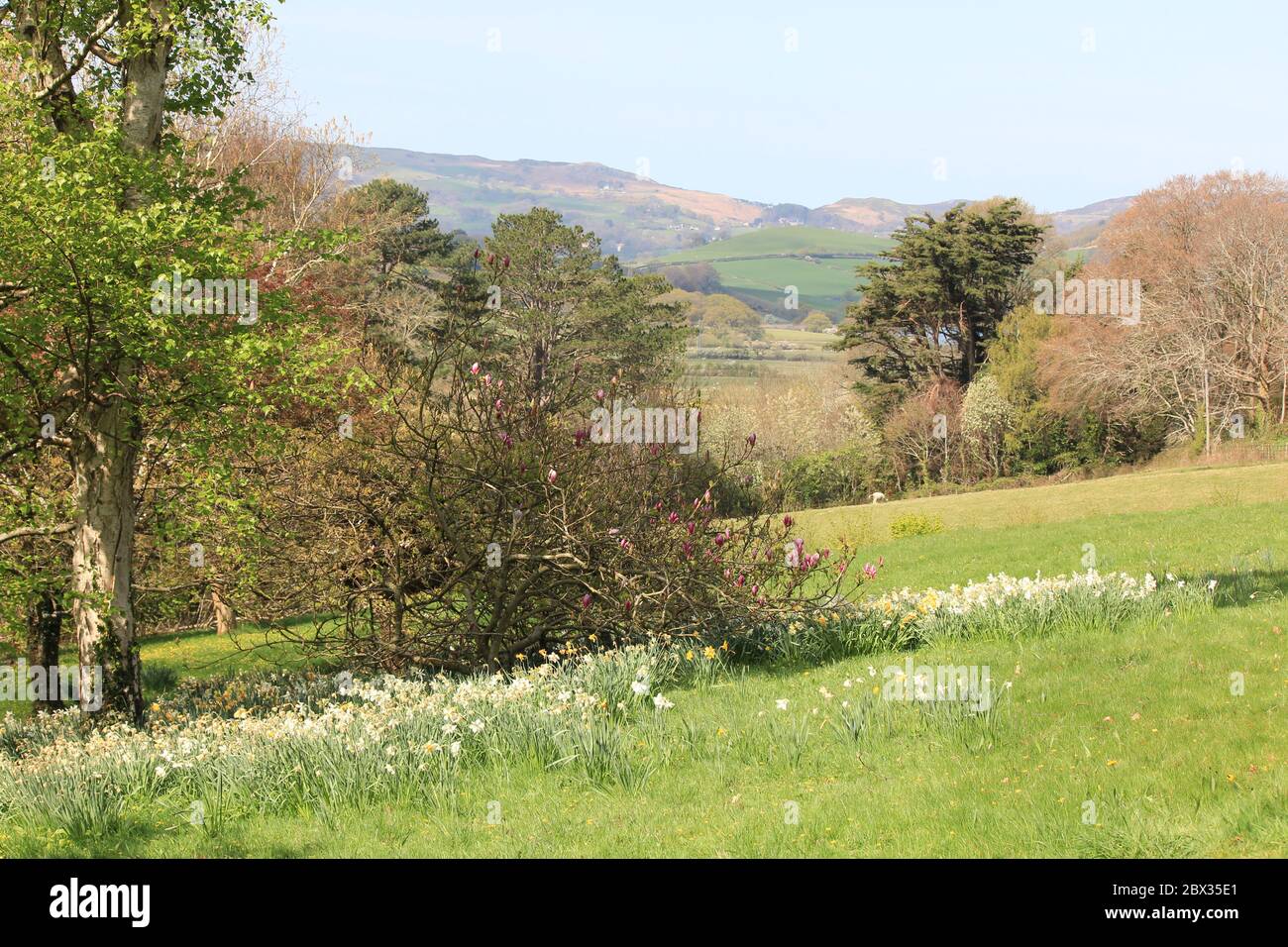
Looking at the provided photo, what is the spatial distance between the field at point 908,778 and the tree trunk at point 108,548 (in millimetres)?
4639

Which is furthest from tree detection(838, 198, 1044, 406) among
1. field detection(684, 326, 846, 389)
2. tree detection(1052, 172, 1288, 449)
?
field detection(684, 326, 846, 389)

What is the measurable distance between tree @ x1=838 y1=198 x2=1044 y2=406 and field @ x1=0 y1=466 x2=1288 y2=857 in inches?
2093

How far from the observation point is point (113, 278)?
964cm

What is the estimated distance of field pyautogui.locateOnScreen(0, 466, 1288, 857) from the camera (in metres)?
5.31

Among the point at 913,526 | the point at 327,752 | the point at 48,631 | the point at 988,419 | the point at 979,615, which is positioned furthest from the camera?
the point at 988,419

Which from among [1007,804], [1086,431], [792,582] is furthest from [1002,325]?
[1007,804]

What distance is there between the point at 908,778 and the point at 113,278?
25.8 ft

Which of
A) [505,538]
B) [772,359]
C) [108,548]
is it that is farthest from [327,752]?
[772,359]

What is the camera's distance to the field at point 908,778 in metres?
5.31

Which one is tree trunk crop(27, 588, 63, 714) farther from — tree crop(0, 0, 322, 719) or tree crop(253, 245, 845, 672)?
tree crop(253, 245, 845, 672)

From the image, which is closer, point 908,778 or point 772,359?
point 908,778

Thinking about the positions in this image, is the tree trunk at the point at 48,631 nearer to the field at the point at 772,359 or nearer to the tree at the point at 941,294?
the tree at the point at 941,294

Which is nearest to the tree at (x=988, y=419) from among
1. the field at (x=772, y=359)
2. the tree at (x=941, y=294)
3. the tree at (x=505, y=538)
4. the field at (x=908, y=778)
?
the tree at (x=941, y=294)

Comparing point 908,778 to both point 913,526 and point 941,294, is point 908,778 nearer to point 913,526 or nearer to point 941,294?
point 913,526
